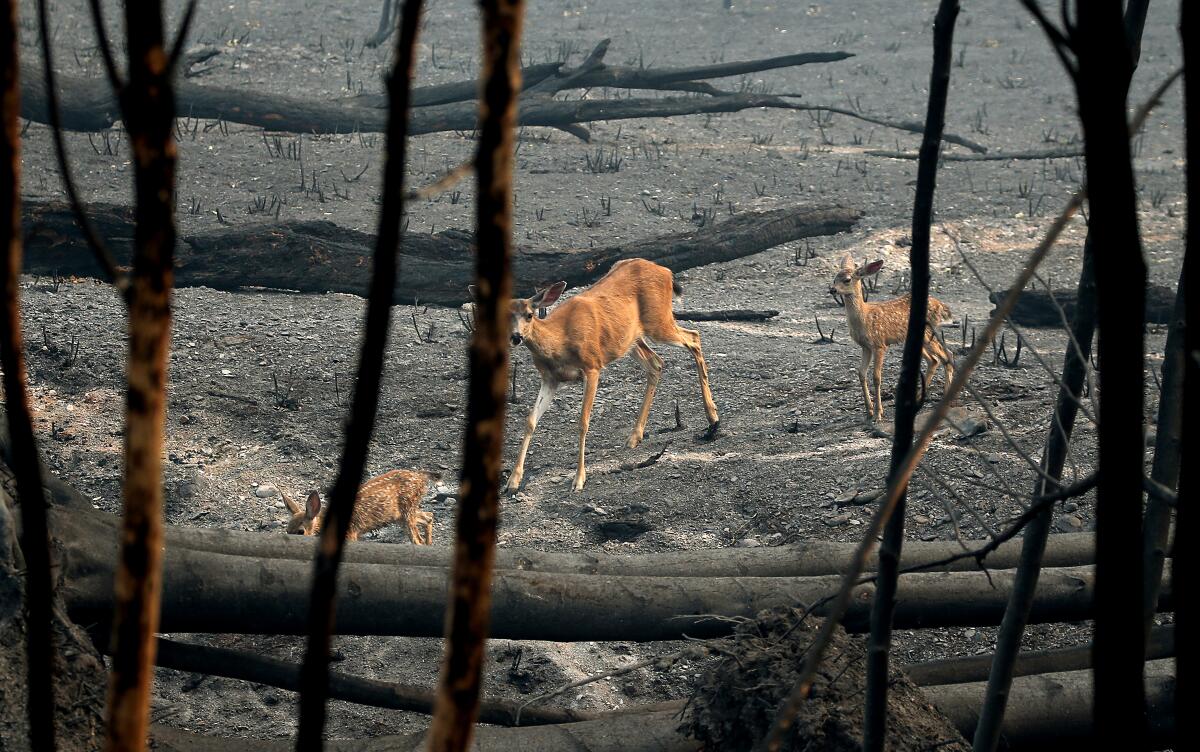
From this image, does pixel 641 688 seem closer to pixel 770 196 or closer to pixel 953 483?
pixel 953 483

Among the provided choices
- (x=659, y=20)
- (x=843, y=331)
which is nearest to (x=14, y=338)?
(x=843, y=331)

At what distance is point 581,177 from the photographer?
656 inches

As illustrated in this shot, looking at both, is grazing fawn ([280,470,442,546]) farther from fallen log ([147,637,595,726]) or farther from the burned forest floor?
fallen log ([147,637,595,726])

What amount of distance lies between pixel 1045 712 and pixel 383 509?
13.8 ft

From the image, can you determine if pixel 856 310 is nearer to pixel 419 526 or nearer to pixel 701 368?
pixel 701 368

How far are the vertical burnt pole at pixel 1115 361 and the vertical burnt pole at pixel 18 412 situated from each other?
2.64ft

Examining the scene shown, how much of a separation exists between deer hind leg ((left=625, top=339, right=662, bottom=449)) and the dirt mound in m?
5.25

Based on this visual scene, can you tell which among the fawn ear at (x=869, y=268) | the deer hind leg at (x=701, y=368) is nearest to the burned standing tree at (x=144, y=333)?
the deer hind leg at (x=701, y=368)

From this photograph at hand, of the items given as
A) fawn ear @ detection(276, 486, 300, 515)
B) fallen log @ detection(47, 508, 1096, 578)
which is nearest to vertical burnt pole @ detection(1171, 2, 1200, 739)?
fallen log @ detection(47, 508, 1096, 578)

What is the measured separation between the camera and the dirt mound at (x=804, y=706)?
135 inches

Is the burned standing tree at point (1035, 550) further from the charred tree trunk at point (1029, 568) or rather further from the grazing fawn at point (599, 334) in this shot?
the grazing fawn at point (599, 334)

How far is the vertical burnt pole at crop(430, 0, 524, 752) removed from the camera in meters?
0.75

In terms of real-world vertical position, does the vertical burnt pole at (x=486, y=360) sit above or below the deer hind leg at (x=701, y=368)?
above

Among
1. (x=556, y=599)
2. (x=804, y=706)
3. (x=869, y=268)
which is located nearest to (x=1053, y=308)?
(x=869, y=268)
